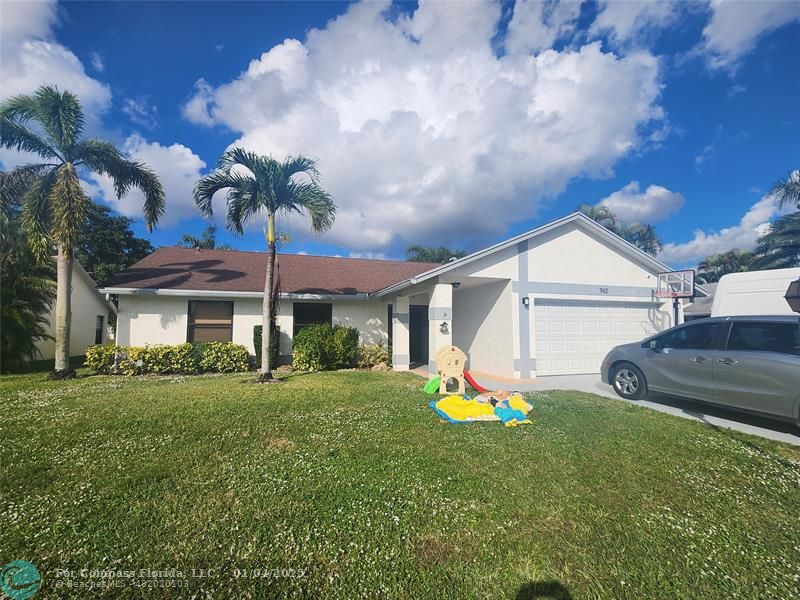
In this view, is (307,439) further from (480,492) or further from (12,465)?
(12,465)

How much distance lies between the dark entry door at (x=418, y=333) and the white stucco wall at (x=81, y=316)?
14897 mm

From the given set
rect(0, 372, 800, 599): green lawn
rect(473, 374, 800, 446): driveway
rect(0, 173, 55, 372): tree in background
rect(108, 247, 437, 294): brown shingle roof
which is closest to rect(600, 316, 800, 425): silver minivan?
rect(473, 374, 800, 446): driveway

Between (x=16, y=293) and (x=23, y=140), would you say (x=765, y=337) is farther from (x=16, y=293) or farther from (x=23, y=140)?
(x=16, y=293)

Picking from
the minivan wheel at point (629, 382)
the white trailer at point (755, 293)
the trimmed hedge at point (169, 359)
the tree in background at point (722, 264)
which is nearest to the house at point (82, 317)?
the trimmed hedge at point (169, 359)

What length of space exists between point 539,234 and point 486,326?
340 centimetres

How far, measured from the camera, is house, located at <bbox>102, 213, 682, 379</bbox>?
10.5 meters

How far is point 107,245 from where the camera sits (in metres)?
29.6

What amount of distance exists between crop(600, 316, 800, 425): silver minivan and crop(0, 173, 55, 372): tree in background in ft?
50.9

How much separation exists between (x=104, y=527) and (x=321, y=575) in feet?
6.41

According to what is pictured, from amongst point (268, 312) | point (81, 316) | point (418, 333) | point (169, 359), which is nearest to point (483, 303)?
point (418, 333)

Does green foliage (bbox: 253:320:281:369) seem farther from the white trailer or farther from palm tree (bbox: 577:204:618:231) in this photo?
palm tree (bbox: 577:204:618:231)

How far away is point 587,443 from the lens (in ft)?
15.9

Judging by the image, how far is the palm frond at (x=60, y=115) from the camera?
9.48 meters

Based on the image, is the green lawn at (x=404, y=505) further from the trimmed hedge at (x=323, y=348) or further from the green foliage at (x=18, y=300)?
the green foliage at (x=18, y=300)
